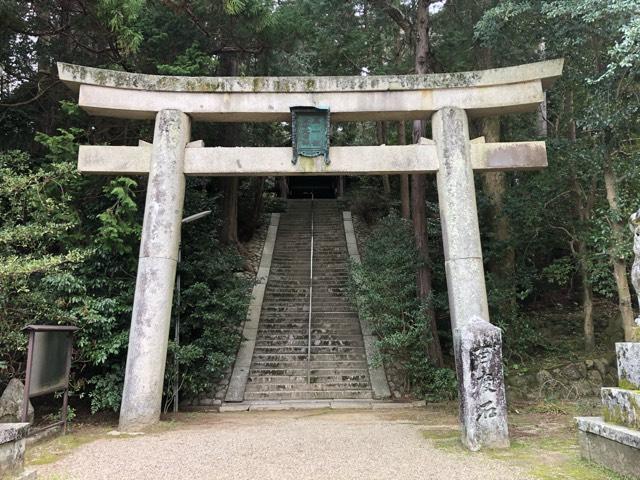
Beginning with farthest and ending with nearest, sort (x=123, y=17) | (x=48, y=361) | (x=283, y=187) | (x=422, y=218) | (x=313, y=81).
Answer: (x=283, y=187), (x=422, y=218), (x=123, y=17), (x=313, y=81), (x=48, y=361)

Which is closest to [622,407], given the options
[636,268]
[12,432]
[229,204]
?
[636,268]

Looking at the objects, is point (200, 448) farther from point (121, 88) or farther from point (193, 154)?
point (121, 88)

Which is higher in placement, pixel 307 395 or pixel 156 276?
pixel 156 276

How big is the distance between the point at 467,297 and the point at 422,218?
3132 mm

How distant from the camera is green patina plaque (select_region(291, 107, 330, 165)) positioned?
23.9 feet

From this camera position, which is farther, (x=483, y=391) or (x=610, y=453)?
(x=483, y=391)

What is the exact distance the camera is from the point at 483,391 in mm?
5098

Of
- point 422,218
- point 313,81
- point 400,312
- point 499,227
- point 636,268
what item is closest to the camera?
point 636,268

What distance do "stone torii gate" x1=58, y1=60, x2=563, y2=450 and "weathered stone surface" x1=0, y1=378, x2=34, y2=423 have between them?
153cm

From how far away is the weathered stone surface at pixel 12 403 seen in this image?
6332 mm

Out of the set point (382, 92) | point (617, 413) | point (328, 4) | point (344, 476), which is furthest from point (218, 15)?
point (617, 413)

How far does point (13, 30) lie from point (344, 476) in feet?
31.9


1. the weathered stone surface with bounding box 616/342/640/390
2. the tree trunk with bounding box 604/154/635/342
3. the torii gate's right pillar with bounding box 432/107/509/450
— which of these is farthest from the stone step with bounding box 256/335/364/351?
the weathered stone surface with bounding box 616/342/640/390

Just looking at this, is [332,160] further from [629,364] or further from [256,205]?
[256,205]
